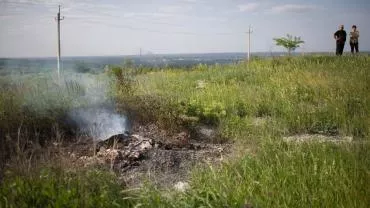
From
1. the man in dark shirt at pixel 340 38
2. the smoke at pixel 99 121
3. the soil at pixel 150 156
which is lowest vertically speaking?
the soil at pixel 150 156

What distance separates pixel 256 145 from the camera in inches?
227

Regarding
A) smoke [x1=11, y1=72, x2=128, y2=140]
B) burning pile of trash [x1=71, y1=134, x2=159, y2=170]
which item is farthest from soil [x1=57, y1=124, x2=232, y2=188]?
smoke [x1=11, y1=72, x2=128, y2=140]

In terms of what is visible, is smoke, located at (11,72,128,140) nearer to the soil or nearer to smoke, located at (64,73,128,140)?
smoke, located at (64,73,128,140)

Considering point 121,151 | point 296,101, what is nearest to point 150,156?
point 121,151

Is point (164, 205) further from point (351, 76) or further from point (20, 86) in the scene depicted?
point (351, 76)

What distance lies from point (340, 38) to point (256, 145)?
14048mm

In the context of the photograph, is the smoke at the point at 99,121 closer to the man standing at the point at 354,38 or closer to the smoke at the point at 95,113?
the smoke at the point at 95,113

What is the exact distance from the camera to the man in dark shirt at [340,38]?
58.3 ft

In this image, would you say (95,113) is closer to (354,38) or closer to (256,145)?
(256,145)

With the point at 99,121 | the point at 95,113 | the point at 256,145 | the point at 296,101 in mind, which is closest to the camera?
the point at 256,145

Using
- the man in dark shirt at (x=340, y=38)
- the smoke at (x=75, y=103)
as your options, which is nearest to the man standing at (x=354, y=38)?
the man in dark shirt at (x=340, y=38)

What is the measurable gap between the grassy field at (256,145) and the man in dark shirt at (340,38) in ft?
16.4

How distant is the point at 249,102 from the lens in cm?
916

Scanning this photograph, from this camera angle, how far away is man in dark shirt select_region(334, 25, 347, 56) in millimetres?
17778
